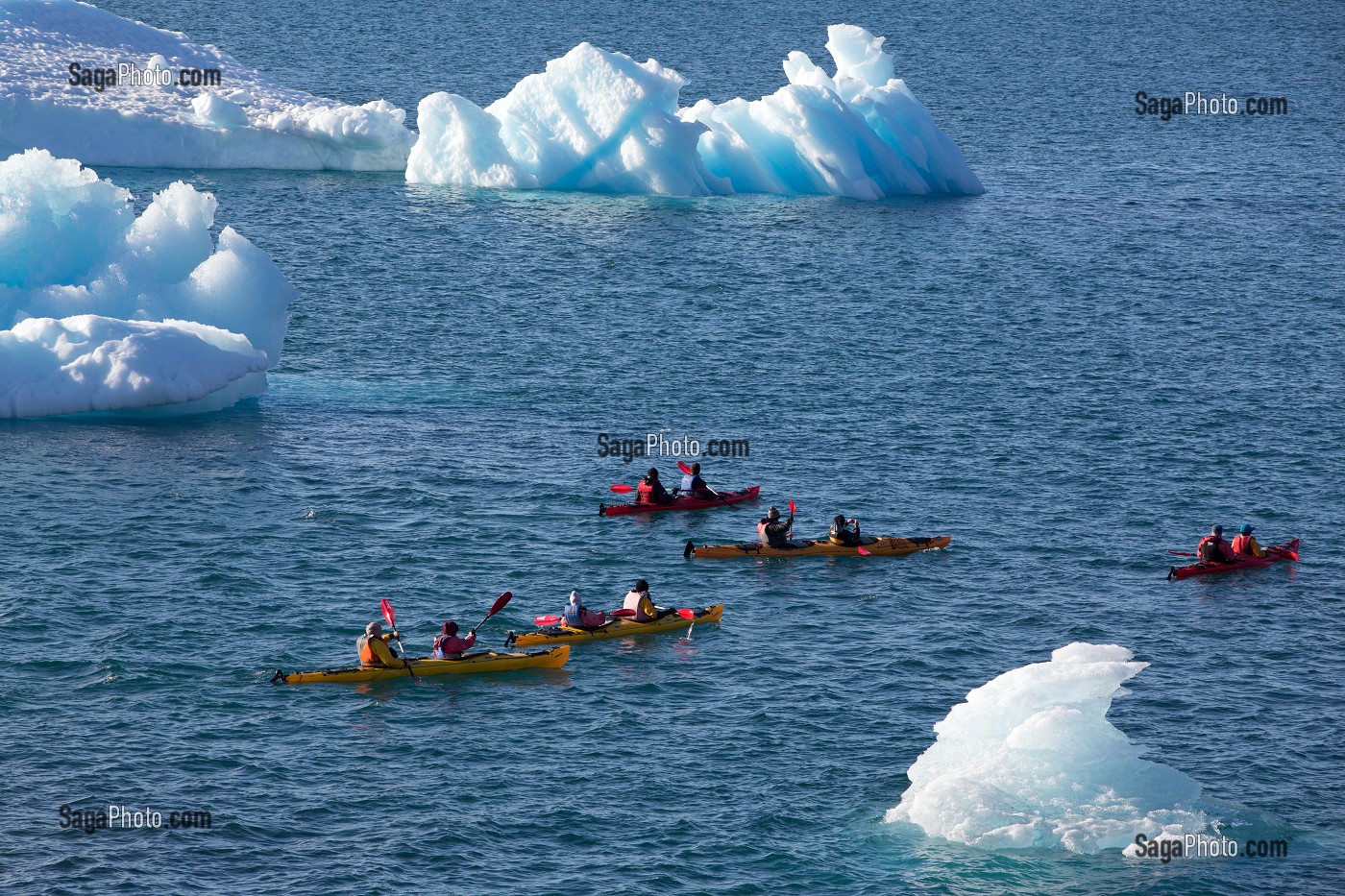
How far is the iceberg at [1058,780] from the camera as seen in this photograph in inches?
1459

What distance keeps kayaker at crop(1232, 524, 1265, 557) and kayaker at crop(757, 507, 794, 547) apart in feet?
46.0

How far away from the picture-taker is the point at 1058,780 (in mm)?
37812

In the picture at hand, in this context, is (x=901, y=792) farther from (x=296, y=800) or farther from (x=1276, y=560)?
(x=1276, y=560)

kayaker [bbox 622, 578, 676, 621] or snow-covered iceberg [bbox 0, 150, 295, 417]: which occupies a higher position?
snow-covered iceberg [bbox 0, 150, 295, 417]

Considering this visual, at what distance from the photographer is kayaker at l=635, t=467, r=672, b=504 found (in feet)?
191

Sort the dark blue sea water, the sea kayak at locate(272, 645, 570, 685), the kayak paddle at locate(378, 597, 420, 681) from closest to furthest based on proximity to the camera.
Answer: the dark blue sea water < the sea kayak at locate(272, 645, 570, 685) < the kayak paddle at locate(378, 597, 420, 681)

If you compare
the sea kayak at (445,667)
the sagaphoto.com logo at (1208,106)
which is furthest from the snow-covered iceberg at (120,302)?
the sagaphoto.com logo at (1208,106)

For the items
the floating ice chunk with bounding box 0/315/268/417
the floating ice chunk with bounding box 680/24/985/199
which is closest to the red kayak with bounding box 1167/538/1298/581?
the floating ice chunk with bounding box 0/315/268/417

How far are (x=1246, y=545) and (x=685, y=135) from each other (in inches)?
1805

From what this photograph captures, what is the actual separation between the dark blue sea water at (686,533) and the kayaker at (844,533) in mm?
917

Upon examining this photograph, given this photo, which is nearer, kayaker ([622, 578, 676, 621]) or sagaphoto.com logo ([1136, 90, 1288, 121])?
kayaker ([622, 578, 676, 621])

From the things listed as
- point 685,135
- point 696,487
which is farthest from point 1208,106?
point 696,487

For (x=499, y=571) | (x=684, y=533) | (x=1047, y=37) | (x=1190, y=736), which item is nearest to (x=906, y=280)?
(x=684, y=533)

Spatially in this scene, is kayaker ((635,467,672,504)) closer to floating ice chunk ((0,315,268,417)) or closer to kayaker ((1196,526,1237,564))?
floating ice chunk ((0,315,268,417))
